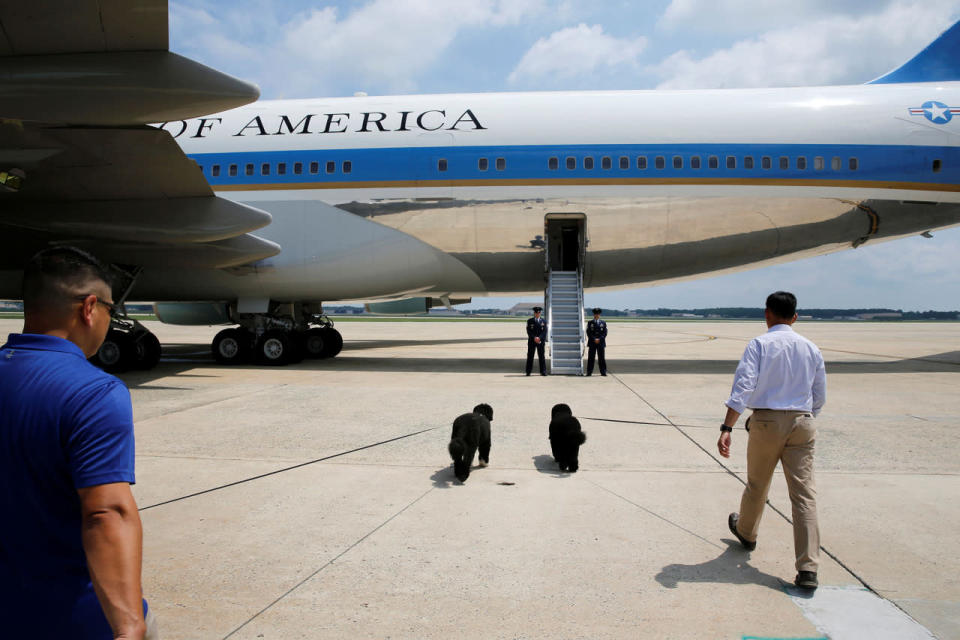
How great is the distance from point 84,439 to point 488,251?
12066 millimetres

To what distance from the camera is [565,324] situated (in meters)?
13.0

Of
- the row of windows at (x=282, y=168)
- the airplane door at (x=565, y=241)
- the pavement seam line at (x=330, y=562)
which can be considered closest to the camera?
the pavement seam line at (x=330, y=562)

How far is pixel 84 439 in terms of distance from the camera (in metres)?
1.54

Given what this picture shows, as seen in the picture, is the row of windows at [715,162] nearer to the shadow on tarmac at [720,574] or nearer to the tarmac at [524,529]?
the tarmac at [524,529]

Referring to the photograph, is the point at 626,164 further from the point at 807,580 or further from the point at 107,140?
the point at 807,580

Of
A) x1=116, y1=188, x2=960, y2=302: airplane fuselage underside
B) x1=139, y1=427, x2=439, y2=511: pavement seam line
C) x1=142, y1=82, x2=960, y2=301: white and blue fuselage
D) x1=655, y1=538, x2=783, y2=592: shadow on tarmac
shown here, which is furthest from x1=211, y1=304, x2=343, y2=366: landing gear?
x1=655, y1=538, x2=783, y2=592: shadow on tarmac

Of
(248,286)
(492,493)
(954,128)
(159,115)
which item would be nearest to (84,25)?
(159,115)

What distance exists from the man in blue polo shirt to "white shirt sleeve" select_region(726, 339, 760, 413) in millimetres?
3040

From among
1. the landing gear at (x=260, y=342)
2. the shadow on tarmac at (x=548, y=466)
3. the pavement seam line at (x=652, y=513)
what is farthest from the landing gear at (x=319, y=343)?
the pavement seam line at (x=652, y=513)

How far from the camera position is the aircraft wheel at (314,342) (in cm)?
1598

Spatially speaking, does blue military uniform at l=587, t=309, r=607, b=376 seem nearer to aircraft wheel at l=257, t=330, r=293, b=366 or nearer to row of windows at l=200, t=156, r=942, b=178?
row of windows at l=200, t=156, r=942, b=178

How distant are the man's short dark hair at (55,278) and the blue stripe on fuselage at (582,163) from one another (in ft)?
36.9

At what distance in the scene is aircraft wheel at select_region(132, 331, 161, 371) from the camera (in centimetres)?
1265

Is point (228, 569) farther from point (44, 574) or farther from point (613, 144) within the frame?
point (613, 144)
